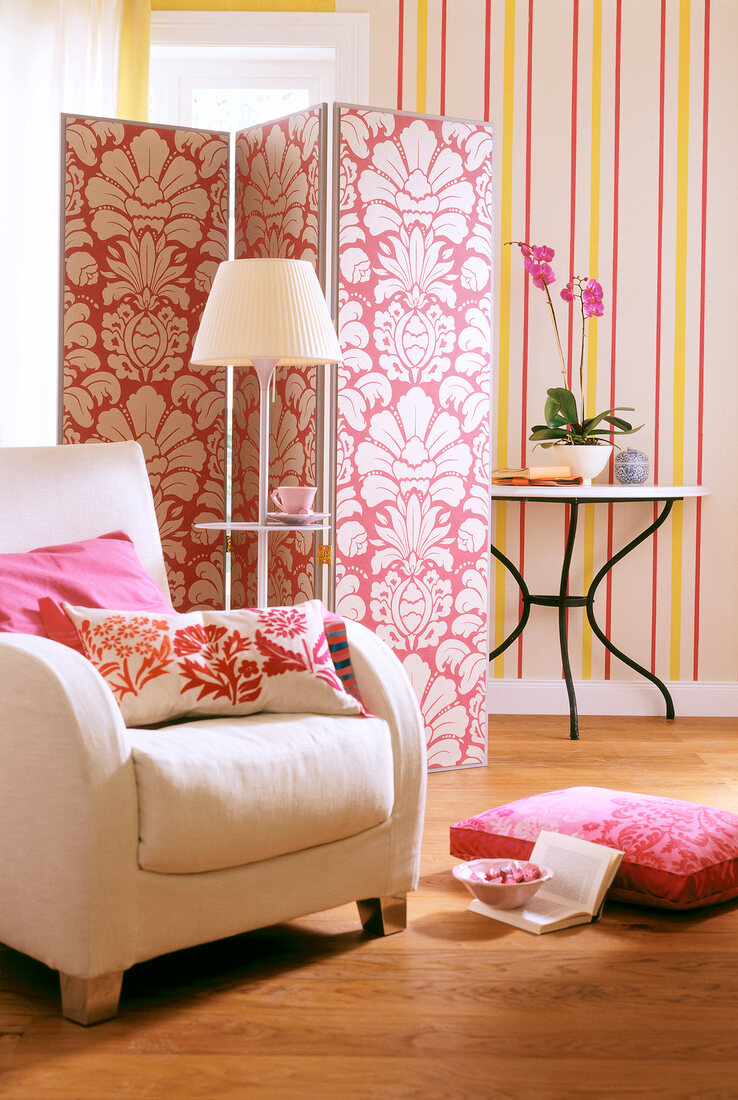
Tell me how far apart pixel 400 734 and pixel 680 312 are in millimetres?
2673

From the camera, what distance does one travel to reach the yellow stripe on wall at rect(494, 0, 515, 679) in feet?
13.5

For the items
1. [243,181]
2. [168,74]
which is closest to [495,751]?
[243,181]

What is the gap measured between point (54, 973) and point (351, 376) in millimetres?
1764

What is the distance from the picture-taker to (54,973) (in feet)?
6.19

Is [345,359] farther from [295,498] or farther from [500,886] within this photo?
[500,886]

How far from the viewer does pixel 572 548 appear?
3963 mm

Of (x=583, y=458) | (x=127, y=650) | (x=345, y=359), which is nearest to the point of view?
(x=127, y=650)

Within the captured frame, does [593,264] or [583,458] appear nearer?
[583,458]

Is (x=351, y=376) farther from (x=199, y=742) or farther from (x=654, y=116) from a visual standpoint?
(x=654, y=116)

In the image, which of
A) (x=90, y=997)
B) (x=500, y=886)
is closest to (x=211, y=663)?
(x=90, y=997)

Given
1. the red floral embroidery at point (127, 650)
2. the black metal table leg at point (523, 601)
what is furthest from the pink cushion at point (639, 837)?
the black metal table leg at point (523, 601)

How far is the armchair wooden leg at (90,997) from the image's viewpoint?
167 centimetres

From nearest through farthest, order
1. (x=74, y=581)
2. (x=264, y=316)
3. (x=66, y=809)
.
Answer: (x=66, y=809)
(x=74, y=581)
(x=264, y=316)

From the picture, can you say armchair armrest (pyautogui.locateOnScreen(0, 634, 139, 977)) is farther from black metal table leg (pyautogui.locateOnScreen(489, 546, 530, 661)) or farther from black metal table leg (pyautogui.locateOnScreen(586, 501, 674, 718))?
black metal table leg (pyautogui.locateOnScreen(586, 501, 674, 718))
